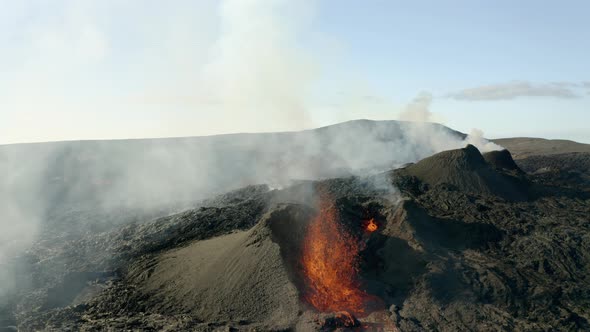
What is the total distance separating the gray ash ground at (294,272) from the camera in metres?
18.7

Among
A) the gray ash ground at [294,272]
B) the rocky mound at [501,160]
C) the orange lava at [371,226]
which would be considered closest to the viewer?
the gray ash ground at [294,272]

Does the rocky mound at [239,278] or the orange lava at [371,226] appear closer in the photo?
the rocky mound at [239,278]

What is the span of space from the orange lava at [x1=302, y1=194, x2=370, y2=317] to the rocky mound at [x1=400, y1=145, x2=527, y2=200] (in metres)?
18.2

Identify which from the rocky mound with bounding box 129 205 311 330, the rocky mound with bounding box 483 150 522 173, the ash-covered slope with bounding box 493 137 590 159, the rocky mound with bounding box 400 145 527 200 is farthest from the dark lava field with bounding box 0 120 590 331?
the ash-covered slope with bounding box 493 137 590 159

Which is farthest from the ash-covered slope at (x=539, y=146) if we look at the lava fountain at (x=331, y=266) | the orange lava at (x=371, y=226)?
the lava fountain at (x=331, y=266)

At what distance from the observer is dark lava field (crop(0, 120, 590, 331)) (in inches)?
736

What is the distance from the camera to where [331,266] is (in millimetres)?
21031

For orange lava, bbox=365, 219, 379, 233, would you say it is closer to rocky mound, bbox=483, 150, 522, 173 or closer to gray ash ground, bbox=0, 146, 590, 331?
gray ash ground, bbox=0, 146, 590, 331

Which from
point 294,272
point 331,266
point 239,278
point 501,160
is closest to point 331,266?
point 331,266

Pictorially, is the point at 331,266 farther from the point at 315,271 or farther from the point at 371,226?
the point at 371,226

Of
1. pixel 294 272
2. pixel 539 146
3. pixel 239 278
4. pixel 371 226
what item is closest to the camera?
pixel 239 278

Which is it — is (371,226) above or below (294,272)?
above

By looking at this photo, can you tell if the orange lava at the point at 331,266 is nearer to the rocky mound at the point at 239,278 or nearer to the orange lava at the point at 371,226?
the rocky mound at the point at 239,278

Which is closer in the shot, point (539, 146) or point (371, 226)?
point (371, 226)
